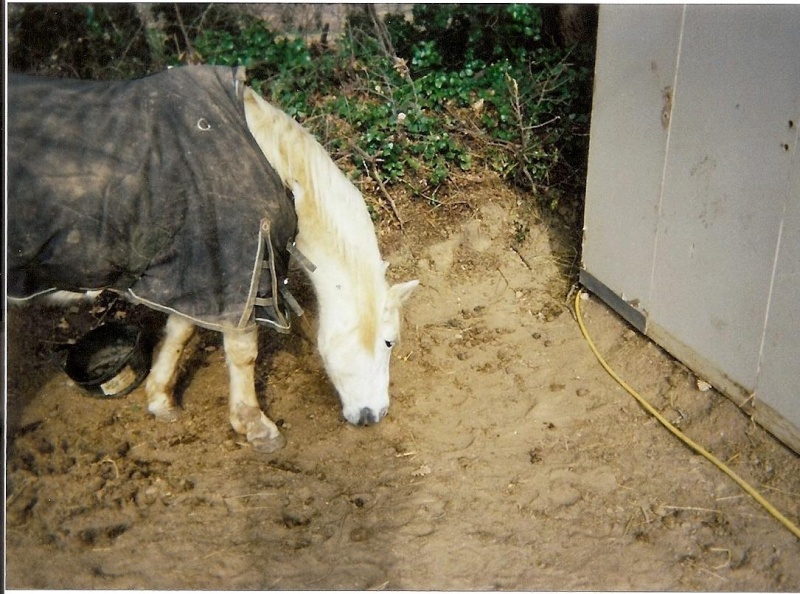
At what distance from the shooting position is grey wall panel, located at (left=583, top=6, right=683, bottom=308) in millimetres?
3625

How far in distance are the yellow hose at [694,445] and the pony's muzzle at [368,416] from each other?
134 centimetres

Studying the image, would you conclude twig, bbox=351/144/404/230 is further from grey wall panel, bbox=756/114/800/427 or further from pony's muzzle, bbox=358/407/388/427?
grey wall panel, bbox=756/114/800/427

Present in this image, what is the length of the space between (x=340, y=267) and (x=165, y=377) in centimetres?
119

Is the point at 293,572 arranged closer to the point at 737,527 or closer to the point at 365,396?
the point at 365,396

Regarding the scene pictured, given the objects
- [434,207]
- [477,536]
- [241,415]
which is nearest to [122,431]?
[241,415]

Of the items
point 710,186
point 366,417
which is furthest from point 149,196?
point 710,186

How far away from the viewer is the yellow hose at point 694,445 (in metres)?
3.01

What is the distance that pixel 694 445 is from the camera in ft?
11.2

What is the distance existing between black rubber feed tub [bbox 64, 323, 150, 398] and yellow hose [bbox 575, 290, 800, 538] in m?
2.41

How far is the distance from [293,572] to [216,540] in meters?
0.37

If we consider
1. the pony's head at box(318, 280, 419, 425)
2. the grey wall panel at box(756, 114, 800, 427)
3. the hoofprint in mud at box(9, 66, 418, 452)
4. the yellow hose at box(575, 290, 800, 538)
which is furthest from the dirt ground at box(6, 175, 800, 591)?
the hoofprint in mud at box(9, 66, 418, 452)

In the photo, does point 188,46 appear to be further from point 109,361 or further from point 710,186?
point 710,186

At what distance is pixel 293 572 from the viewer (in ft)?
9.50

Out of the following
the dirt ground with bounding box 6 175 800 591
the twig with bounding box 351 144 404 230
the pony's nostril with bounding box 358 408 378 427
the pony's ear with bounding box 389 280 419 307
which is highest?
A: the pony's ear with bounding box 389 280 419 307
